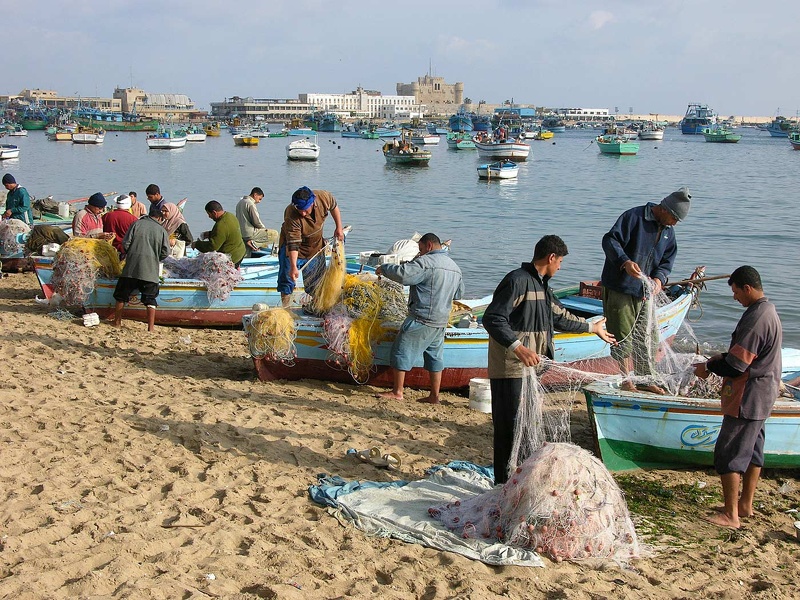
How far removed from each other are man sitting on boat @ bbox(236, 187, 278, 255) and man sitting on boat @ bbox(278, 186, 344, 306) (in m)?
3.72

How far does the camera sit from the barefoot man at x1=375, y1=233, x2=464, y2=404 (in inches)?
303

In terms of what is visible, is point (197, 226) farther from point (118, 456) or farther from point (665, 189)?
point (665, 189)

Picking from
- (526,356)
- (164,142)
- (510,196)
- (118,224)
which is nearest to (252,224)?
(118,224)

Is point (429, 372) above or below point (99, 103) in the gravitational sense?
below

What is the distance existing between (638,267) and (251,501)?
13.0 ft

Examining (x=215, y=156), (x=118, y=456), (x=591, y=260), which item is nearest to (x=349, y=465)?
(x=118, y=456)

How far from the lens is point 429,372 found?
852 cm

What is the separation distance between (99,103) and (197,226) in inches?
7389

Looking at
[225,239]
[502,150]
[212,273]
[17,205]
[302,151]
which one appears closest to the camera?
[212,273]

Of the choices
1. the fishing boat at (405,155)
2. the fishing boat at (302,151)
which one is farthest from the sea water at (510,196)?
the fishing boat at (302,151)

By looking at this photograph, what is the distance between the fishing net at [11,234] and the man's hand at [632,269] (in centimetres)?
1225

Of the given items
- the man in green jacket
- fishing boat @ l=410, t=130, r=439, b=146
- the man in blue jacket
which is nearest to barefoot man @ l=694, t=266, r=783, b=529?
the man in blue jacket

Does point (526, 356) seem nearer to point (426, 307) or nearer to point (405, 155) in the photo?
point (426, 307)

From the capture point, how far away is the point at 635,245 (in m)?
7.36
